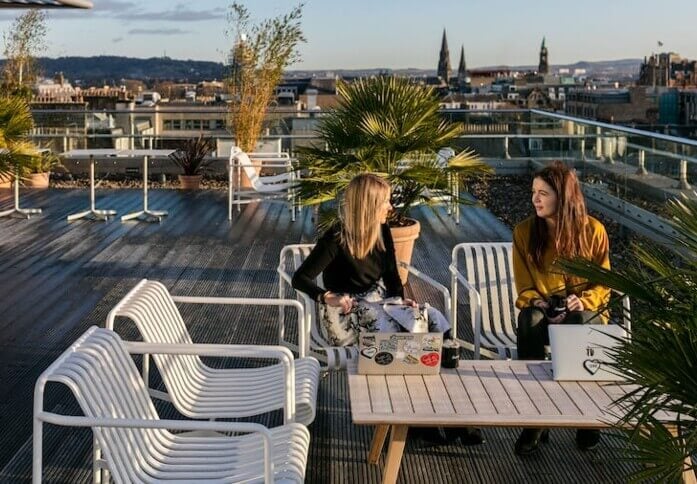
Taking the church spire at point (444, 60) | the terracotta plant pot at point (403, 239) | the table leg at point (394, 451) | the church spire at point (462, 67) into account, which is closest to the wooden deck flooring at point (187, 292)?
the table leg at point (394, 451)

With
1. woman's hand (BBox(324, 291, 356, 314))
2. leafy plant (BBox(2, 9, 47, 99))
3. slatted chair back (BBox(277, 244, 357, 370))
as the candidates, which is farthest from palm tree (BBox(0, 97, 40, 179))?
woman's hand (BBox(324, 291, 356, 314))

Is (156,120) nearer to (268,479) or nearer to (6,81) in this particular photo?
(6,81)

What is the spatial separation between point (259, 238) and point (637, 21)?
66.3 meters

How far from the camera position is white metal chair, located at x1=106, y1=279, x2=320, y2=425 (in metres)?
3.27

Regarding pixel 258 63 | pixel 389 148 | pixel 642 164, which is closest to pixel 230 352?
pixel 389 148

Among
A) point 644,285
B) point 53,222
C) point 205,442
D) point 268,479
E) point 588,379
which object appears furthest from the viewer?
point 53,222

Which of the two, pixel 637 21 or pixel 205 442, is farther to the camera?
pixel 637 21

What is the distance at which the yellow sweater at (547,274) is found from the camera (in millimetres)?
3963

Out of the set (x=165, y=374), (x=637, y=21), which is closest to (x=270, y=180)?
(x=165, y=374)

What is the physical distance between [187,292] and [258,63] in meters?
6.70

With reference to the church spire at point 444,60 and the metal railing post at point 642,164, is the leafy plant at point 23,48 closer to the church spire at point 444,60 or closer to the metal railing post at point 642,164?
the metal railing post at point 642,164

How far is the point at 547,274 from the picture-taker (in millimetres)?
4008

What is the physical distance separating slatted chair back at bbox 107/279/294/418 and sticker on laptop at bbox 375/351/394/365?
35 centimetres

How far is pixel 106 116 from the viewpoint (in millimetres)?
13305
